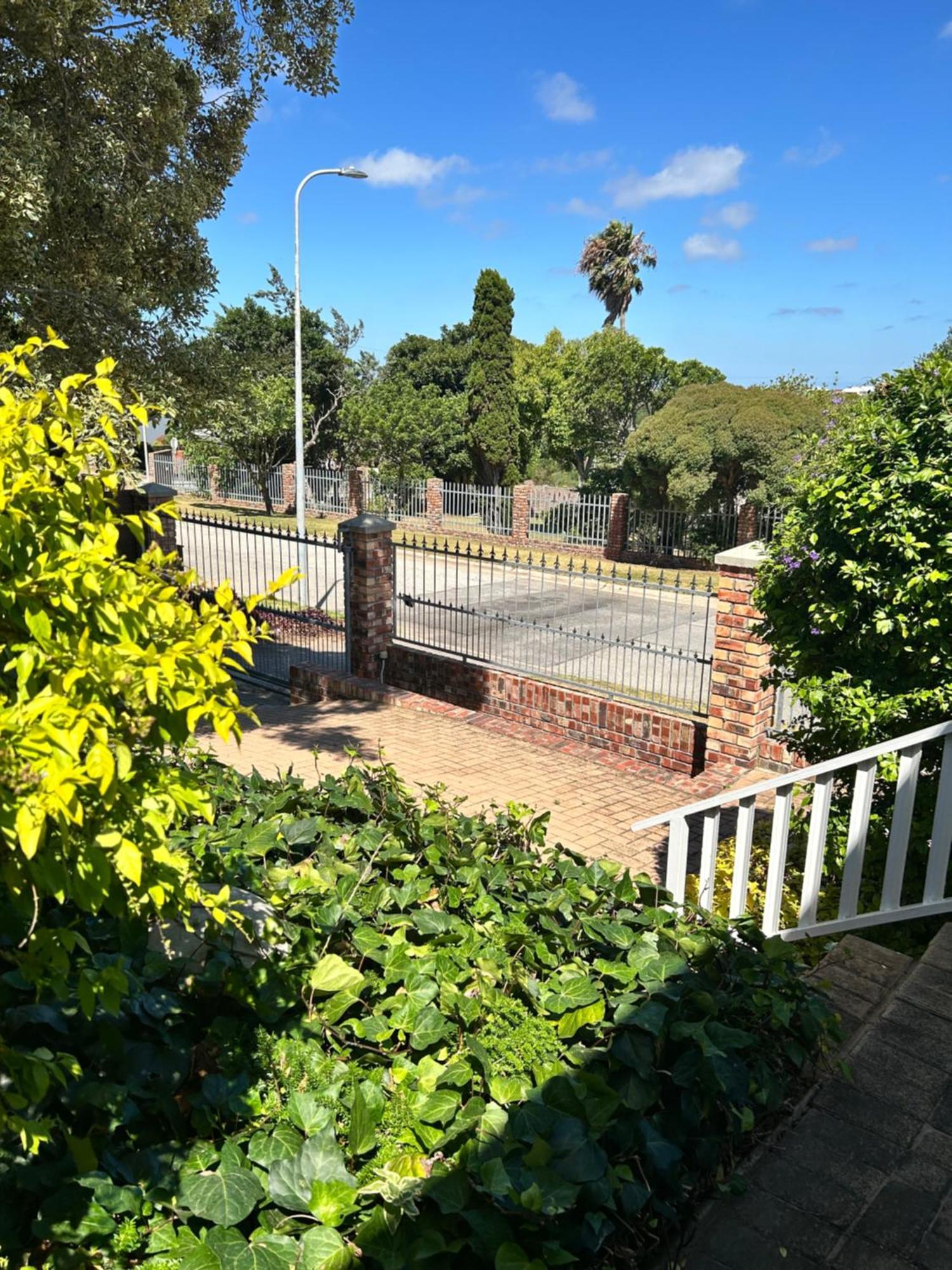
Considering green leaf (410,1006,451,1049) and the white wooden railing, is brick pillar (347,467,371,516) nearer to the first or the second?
the white wooden railing

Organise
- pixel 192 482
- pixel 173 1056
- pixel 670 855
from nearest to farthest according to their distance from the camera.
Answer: pixel 173 1056, pixel 670 855, pixel 192 482

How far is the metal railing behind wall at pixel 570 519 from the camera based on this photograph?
22.4 metres

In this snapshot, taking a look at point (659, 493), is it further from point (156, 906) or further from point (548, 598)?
point (156, 906)

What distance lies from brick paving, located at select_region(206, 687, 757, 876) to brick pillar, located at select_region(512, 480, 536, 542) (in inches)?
572

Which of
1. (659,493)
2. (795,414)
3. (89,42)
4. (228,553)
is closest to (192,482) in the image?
(228,553)

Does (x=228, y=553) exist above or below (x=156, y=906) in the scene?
below

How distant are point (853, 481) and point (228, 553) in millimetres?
18154

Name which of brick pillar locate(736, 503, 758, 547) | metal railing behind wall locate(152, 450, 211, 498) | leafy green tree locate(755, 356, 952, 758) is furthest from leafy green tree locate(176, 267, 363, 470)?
leafy green tree locate(755, 356, 952, 758)

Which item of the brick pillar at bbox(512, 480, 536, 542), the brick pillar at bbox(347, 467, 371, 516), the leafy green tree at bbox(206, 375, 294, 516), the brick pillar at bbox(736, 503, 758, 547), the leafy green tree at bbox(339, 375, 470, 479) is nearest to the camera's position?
the brick pillar at bbox(736, 503, 758, 547)

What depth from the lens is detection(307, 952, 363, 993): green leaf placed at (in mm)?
2672

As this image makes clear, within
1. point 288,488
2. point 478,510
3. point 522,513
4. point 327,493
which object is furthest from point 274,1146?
point 288,488

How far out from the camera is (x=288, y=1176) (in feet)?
6.82

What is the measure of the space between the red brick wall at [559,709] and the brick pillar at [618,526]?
13324 millimetres

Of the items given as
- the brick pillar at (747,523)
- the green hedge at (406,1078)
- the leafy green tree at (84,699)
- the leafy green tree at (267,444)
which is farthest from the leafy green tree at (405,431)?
the leafy green tree at (84,699)
